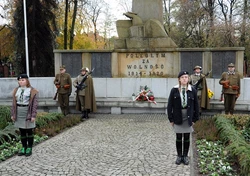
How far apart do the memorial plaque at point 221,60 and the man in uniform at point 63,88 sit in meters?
5.43

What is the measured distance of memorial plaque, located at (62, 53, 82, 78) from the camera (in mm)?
12352

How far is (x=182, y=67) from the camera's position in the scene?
461 inches

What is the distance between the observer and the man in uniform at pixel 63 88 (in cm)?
1072

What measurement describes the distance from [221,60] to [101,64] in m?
4.66

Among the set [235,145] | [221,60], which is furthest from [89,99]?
[235,145]

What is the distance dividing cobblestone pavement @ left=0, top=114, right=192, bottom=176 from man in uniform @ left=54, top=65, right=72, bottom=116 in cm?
188

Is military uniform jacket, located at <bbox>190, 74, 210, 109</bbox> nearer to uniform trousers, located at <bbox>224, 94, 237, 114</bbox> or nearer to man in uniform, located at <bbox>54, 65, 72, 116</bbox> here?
uniform trousers, located at <bbox>224, 94, 237, 114</bbox>

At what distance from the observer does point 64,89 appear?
1071cm

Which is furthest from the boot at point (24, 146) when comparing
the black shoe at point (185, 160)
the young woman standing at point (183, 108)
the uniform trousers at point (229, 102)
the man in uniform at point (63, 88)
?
the uniform trousers at point (229, 102)

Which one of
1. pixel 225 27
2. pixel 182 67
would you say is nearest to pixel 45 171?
pixel 182 67

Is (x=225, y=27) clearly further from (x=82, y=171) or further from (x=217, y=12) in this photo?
(x=82, y=171)

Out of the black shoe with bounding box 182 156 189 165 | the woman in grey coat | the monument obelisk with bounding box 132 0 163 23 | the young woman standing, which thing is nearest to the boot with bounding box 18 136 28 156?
the woman in grey coat

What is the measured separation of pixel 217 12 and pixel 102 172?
2800 centimetres

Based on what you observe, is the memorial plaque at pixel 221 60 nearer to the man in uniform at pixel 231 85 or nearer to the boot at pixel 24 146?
the man in uniform at pixel 231 85
